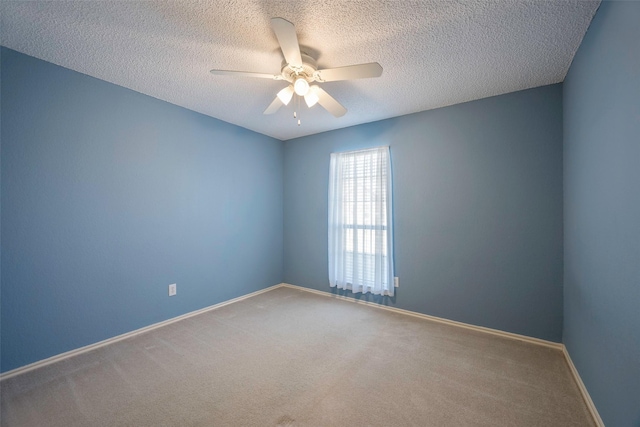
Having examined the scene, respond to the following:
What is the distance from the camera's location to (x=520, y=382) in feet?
5.73

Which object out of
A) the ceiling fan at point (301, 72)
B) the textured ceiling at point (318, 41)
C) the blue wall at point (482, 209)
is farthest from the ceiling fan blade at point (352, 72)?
the blue wall at point (482, 209)

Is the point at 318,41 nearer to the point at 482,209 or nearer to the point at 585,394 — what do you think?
the point at 482,209

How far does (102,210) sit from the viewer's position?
7.41 feet

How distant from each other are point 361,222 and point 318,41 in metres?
2.15

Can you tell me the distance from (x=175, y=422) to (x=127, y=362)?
91 cm

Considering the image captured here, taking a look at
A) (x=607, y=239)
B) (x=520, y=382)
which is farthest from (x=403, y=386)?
(x=607, y=239)

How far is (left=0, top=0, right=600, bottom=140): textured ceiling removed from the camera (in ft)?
4.78

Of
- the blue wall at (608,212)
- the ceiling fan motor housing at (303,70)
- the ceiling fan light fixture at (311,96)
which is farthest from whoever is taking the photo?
the ceiling fan light fixture at (311,96)

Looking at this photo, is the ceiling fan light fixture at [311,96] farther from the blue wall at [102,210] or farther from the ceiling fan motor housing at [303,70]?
the blue wall at [102,210]

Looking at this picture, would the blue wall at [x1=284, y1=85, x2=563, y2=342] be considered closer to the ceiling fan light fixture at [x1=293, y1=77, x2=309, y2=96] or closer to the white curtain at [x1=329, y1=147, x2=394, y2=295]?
the white curtain at [x1=329, y1=147, x2=394, y2=295]

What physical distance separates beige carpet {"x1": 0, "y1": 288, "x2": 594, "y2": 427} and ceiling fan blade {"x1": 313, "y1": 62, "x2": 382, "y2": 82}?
6.95 ft

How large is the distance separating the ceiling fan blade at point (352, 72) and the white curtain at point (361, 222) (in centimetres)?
157

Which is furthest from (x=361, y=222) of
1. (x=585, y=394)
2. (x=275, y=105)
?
(x=585, y=394)

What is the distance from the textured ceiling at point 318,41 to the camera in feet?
4.78
